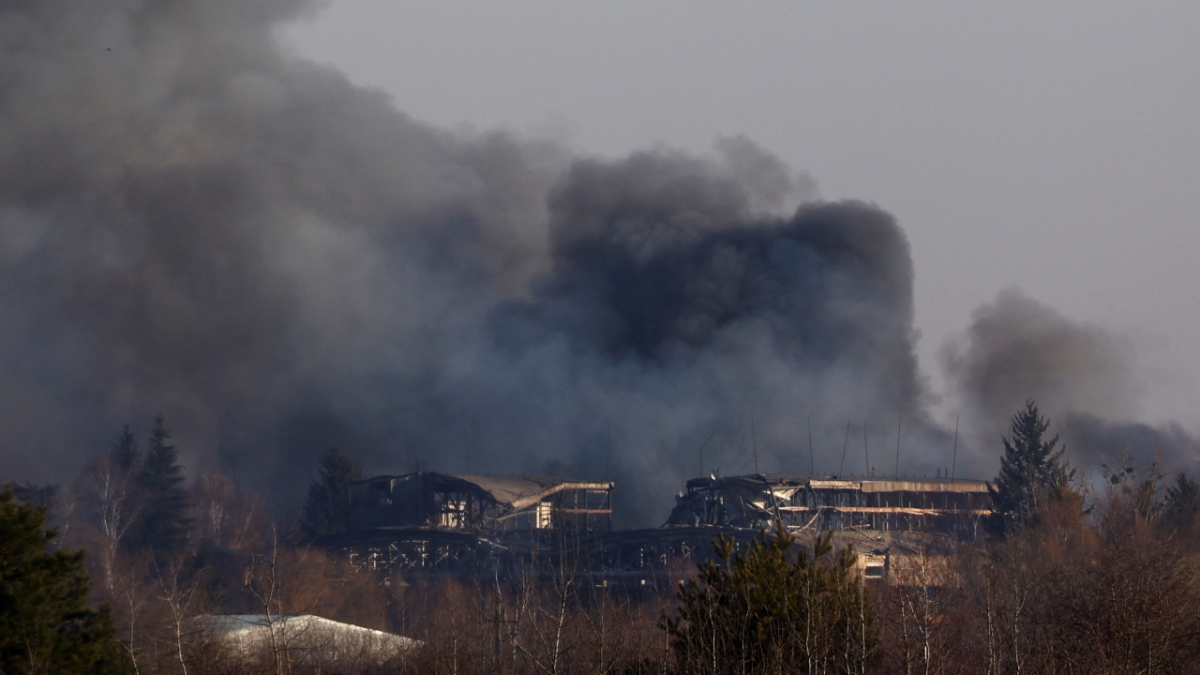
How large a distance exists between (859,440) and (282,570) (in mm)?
38111

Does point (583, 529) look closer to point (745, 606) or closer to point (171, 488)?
point (171, 488)

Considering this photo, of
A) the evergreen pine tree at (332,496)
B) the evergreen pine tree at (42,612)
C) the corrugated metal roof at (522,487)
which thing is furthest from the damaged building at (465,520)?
the evergreen pine tree at (42,612)

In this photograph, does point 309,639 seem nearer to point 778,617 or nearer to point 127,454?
point 778,617

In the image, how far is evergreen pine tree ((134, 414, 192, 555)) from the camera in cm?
6944

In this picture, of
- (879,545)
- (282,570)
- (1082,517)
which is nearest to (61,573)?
(282,570)

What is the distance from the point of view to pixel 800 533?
5528 cm

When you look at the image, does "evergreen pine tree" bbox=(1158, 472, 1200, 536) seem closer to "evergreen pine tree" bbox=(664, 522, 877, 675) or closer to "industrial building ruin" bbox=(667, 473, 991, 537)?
"industrial building ruin" bbox=(667, 473, 991, 537)

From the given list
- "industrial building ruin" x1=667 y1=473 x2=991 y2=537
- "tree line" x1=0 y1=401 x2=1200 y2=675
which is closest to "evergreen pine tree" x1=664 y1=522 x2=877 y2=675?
"tree line" x1=0 y1=401 x2=1200 y2=675

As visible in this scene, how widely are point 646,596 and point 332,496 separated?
28770mm

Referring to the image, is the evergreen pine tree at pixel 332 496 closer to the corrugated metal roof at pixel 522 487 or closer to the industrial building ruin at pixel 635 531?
the industrial building ruin at pixel 635 531

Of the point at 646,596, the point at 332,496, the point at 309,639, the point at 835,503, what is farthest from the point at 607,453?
the point at 309,639

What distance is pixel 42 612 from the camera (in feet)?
63.3

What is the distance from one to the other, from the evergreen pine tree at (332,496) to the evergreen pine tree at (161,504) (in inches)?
263

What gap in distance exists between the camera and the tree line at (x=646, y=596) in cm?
1838
